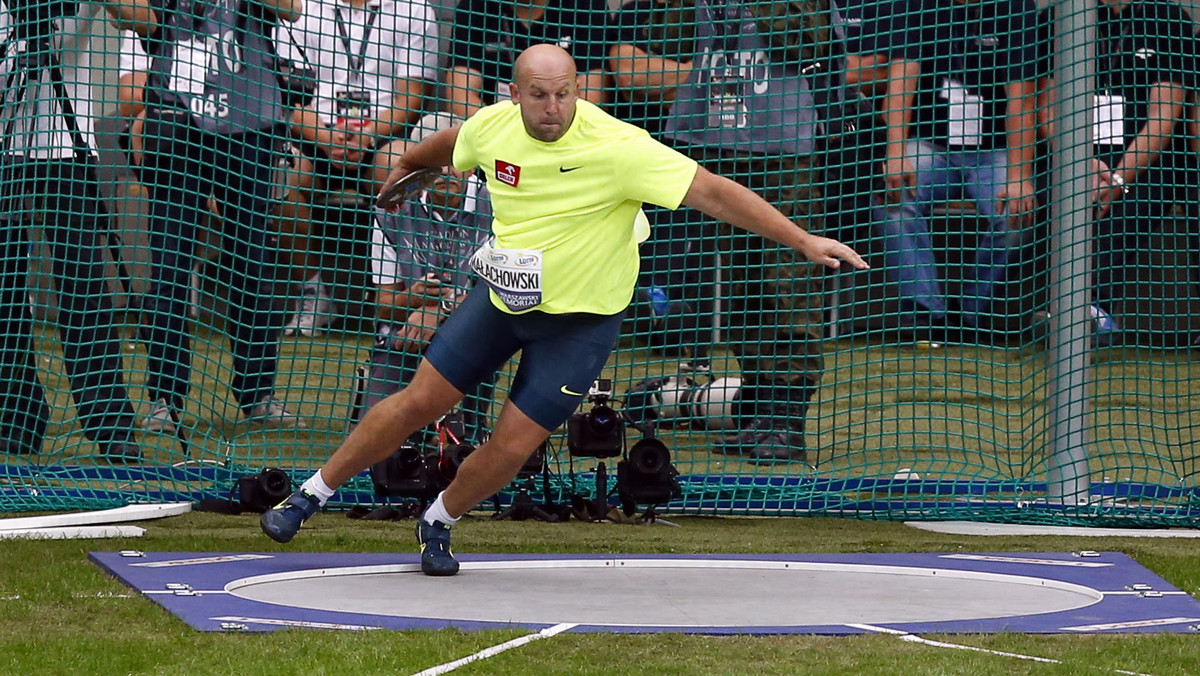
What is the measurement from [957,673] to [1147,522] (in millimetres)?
3322

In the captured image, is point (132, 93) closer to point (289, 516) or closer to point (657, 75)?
point (657, 75)

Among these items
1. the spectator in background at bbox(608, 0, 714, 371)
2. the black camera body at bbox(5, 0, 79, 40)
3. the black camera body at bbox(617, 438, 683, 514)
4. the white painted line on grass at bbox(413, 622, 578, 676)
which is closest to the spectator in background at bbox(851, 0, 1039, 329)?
the spectator in background at bbox(608, 0, 714, 371)

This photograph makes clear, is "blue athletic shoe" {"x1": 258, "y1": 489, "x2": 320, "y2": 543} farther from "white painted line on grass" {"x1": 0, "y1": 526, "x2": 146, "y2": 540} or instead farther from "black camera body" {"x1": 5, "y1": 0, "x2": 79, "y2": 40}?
"black camera body" {"x1": 5, "y1": 0, "x2": 79, "y2": 40}

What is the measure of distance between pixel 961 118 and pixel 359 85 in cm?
283

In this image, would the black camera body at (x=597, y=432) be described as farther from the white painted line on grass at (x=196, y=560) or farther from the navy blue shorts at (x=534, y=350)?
the white painted line on grass at (x=196, y=560)

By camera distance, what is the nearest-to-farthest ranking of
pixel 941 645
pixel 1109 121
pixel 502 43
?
pixel 941 645
pixel 1109 121
pixel 502 43

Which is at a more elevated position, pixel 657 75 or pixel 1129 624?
pixel 657 75

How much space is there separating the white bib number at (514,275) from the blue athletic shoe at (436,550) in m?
0.83

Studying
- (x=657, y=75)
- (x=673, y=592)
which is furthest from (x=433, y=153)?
(x=657, y=75)

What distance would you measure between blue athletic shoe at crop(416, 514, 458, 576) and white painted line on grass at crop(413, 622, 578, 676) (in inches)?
41.3

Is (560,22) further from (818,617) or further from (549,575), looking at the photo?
(818,617)

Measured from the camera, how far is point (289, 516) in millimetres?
5613

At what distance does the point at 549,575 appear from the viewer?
5605mm

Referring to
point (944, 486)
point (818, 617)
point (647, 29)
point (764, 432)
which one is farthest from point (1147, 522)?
point (647, 29)
